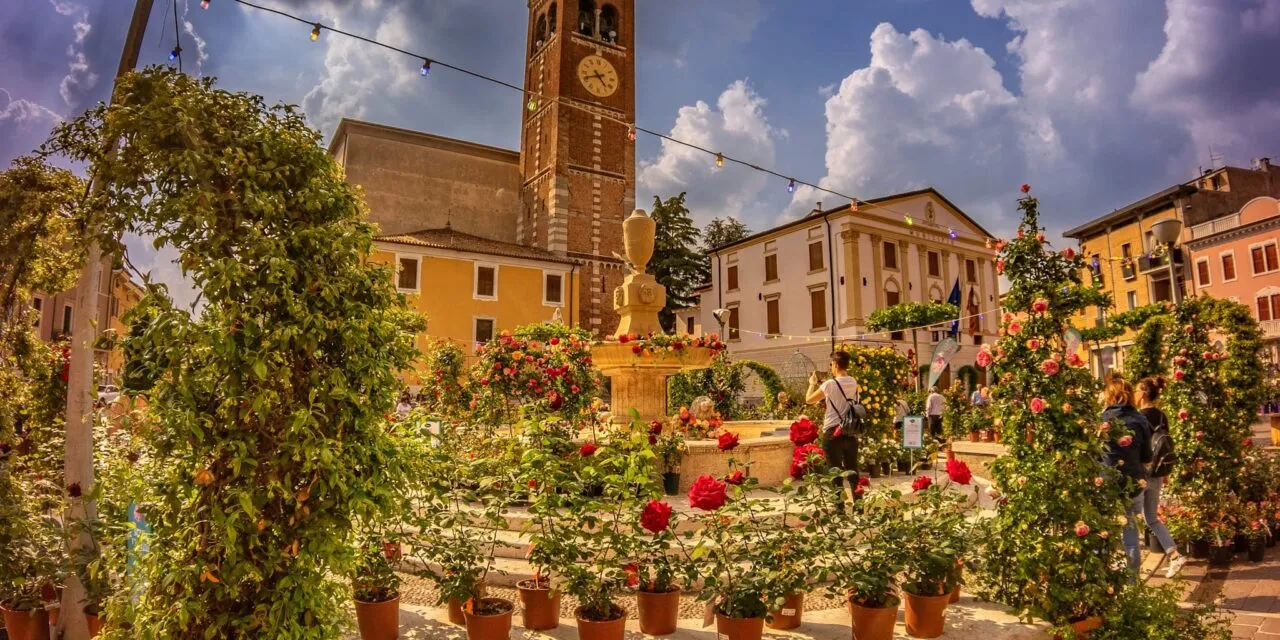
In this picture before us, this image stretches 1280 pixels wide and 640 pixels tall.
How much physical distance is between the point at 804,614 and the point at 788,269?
30.5 m

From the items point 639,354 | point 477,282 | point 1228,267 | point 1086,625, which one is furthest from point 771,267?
point 1086,625

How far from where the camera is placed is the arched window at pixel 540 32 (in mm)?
37500

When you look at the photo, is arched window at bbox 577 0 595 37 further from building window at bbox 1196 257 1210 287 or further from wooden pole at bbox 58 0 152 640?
wooden pole at bbox 58 0 152 640

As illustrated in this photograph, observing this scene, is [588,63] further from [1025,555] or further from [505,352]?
[1025,555]

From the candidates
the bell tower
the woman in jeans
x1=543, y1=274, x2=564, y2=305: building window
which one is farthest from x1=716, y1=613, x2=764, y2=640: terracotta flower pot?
the bell tower

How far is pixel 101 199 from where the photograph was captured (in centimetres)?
273

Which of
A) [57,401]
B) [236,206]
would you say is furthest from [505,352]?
[236,206]

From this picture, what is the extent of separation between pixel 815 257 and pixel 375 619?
3044 cm

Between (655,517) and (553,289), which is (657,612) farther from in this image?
(553,289)

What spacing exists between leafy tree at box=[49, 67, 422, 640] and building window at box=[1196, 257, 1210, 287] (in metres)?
38.4

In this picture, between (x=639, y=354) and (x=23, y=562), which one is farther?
(x=639, y=354)

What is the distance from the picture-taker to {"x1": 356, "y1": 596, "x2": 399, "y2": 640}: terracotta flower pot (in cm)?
344

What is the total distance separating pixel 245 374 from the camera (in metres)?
2.56

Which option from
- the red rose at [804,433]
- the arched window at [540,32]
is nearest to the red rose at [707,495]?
the red rose at [804,433]
